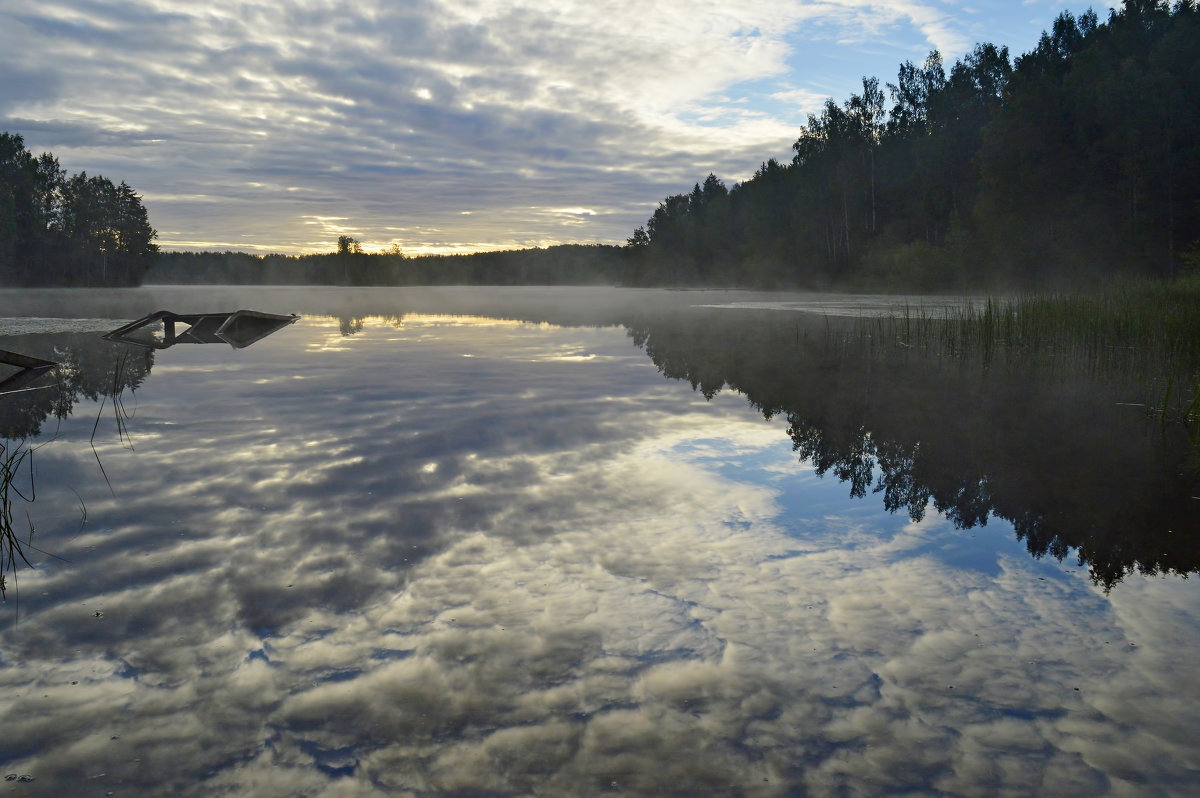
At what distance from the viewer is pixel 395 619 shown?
4.08 meters

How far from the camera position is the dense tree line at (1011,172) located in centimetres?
3659

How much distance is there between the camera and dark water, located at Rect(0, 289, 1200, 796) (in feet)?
9.48

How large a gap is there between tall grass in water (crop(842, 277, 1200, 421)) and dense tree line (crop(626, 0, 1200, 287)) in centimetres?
1674

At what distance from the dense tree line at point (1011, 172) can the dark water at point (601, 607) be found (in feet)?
99.1

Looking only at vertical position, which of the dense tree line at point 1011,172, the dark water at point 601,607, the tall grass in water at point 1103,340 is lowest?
the dark water at point 601,607

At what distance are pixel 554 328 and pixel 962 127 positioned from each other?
138 ft

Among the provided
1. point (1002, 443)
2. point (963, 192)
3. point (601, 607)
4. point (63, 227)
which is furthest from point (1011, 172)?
point (63, 227)

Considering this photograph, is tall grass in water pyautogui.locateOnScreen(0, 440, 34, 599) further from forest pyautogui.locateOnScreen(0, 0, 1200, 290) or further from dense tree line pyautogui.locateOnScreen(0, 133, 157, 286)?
A: dense tree line pyautogui.locateOnScreen(0, 133, 157, 286)

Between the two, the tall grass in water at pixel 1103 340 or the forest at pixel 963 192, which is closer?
the tall grass in water at pixel 1103 340

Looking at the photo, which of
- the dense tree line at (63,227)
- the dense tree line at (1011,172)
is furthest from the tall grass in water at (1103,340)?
the dense tree line at (63,227)

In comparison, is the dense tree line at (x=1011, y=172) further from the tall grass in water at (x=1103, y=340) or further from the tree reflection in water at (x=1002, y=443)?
the tree reflection in water at (x=1002, y=443)

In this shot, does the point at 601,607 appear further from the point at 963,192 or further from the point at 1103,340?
the point at 963,192

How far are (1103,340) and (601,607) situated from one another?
14910 mm

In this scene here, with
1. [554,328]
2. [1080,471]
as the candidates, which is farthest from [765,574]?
[554,328]
